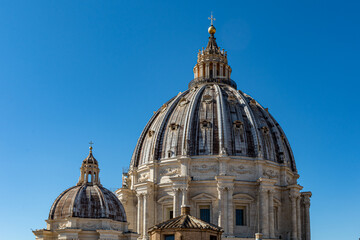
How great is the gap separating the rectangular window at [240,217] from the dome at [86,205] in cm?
1682

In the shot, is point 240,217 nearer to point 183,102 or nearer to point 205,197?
point 205,197

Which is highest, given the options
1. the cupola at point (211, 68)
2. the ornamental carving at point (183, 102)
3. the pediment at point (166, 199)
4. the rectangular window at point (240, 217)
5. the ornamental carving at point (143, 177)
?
the cupola at point (211, 68)

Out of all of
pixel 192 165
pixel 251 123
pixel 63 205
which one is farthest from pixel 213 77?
pixel 63 205

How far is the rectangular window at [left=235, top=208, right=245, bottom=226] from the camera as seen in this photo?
7512 cm

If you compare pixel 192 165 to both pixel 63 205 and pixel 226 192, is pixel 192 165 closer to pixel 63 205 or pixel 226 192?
pixel 226 192

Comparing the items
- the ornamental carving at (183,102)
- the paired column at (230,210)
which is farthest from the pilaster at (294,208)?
the ornamental carving at (183,102)

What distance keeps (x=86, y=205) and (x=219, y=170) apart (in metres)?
19.9

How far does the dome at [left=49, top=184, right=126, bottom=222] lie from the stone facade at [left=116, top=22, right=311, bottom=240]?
1187 cm

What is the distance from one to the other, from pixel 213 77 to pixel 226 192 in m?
22.8

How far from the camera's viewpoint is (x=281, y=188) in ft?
261

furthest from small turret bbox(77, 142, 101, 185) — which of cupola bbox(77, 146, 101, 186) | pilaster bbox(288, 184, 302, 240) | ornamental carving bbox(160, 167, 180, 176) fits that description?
pilaster bbox(288, 184, 302, 240)

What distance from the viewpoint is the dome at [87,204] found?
6150 cm

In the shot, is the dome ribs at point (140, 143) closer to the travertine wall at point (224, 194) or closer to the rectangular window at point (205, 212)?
the travertine wall at point (224, 194)

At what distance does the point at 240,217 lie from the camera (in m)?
75.6
